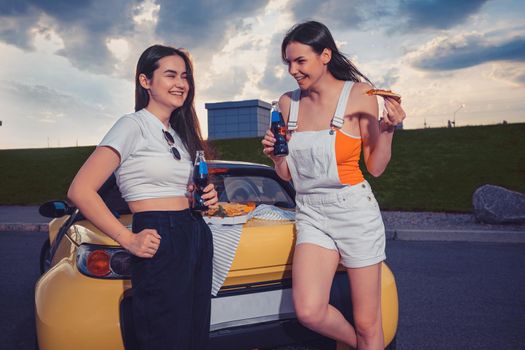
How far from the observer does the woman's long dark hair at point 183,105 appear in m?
2.24

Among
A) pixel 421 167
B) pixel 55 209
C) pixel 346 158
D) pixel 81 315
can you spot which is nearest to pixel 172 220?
pixel 81 315

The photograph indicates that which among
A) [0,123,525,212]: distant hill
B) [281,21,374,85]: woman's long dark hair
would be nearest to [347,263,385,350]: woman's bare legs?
[281,21,374,85]: woman's long dark hair

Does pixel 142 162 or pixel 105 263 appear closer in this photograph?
pixel 142 162

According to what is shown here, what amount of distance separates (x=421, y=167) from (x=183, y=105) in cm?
1746

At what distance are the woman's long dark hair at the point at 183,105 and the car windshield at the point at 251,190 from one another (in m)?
0.96

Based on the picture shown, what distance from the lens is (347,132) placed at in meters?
2.47

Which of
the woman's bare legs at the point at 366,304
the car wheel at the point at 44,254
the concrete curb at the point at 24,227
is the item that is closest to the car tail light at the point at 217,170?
the woman's bare legs at the point at 366,304

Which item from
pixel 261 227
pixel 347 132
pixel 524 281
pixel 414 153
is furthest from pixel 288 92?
pixel 414 153

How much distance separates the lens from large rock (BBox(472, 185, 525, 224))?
32.0ft

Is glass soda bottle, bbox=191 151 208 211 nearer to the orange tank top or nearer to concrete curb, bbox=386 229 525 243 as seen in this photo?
the orange tank top

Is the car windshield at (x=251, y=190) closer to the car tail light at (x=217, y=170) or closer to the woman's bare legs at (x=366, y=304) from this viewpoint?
the car tail light at (x=217, y=170)

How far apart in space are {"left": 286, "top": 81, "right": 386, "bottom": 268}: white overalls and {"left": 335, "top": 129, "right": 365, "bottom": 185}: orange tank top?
1.3 inches

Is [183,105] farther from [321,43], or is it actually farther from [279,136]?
[321,43]

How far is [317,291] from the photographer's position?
2246mm
